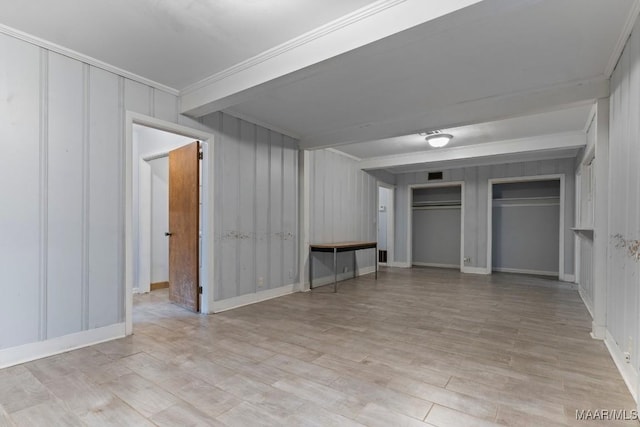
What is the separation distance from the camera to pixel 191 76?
3121mm

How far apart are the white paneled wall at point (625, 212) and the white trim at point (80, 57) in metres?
3.86

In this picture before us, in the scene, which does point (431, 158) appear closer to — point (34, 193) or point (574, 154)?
point (574, 154)

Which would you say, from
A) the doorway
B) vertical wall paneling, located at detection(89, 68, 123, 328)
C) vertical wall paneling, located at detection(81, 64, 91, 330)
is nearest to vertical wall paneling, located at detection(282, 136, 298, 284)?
vertical wall paneling, located at detection(89, 68, 123, 328)

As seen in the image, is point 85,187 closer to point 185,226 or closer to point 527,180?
point 185,226

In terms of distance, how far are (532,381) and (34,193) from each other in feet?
12.7

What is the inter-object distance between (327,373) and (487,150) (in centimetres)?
481

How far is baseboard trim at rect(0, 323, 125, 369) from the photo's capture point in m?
2.40

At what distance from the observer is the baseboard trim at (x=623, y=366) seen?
2.02 m

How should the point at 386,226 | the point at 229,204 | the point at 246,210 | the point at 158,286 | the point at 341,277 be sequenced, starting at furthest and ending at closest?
the point at 386,226, the point at 341,277, the point at 158,286, the point at 246,210, the point at 229,204

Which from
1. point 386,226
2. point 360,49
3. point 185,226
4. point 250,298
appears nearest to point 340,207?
point 250,298

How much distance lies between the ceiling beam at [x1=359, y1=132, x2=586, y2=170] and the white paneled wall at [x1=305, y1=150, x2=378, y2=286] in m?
0.60

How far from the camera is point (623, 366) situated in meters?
2.27

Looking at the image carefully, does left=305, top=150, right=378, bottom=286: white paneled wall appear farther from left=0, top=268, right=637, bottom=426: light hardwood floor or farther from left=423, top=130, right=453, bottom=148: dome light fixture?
left=0, top=268, right=637, bottom=426: light hardwood floor

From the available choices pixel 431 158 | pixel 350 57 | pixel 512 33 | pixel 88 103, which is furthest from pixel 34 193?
pixel 431 158
